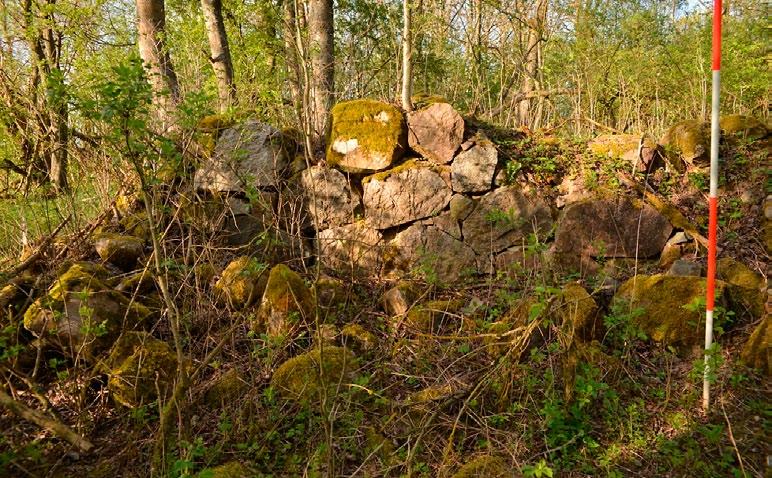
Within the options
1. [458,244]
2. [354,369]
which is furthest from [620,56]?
[354,369]

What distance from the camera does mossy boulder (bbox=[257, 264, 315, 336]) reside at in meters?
4.33

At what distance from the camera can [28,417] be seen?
9.55 ft

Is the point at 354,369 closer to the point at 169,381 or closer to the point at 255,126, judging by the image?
the point at 169,381

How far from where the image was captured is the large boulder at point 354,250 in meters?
5.43

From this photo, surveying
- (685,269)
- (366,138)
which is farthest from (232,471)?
(685,269)

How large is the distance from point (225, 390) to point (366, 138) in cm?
323

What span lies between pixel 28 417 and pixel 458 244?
13.2 feet

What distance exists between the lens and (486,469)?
2863 millimetres

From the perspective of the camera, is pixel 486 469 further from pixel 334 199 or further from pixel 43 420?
pixel 334 199

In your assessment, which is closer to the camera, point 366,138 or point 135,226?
point 135,226

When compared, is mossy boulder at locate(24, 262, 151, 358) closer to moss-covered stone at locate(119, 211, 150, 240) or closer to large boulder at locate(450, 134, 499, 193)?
moss-covered stone at locate(119, 211, 150, 240)

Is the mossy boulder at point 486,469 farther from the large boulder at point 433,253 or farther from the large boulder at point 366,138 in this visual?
the large boulder at point 366,138

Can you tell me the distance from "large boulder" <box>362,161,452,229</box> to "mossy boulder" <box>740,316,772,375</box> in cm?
304

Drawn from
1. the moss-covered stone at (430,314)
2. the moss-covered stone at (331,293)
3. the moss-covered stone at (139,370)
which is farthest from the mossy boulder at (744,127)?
the moss-covered stone at (139,370)
